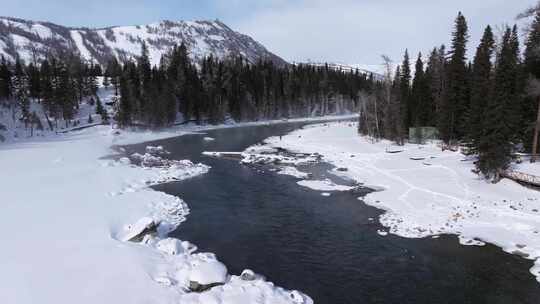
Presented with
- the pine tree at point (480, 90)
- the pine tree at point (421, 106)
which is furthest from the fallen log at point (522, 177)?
the pine tree at point (421, 106)

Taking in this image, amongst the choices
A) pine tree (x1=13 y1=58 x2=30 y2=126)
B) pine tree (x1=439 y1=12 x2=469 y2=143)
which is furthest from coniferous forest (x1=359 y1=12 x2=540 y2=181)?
pine tree (x1=13 y1=58 x2=30 y2=126)

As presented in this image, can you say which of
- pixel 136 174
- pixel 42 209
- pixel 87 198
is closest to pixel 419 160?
pixel 136 174

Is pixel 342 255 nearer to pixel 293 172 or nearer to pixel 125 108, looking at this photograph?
pixel 293 172

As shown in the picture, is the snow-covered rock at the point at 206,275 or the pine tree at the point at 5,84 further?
the pine tree at the point at 5,84

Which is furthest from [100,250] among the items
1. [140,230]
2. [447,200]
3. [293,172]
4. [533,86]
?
[533,86]

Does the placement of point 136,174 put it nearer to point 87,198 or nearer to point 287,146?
point 87,198

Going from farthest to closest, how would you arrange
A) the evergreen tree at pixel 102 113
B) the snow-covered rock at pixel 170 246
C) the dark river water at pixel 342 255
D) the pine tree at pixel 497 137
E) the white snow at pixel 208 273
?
1. the evergreen tree at pixel 102 113
2. the pine tree at pixel 497 137
3. the snow-covered rock at pixel 170 246
4. the dark river water at pixel 342 255
5. the white snow at pixel 208 273

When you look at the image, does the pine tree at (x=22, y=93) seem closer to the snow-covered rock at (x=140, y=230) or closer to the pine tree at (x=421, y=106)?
the snow-covered rock at (x=140, y=230)

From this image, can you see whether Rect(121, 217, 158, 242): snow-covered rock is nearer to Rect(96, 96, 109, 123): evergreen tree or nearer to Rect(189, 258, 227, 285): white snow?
Rect(189, 258, 227, 285): white snow
